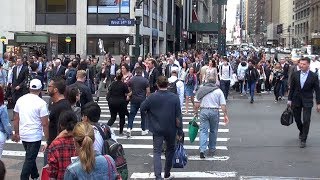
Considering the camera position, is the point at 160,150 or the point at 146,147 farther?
the point at 146,147

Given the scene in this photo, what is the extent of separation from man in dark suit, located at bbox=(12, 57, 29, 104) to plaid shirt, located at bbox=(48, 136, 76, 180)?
1053 cm

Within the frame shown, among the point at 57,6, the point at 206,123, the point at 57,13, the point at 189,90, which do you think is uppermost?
the point at 57,6

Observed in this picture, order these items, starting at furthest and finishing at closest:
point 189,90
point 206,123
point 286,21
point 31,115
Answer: point 286,21 → point 189,90 → point 206,123 → point 31,115

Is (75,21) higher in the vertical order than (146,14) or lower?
lower

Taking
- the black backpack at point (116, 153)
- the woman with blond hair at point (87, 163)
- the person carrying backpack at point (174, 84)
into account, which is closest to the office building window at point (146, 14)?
the person carrying backpack at point (174, 84)

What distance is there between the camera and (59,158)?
5445mm

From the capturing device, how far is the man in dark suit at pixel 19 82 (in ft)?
51.7

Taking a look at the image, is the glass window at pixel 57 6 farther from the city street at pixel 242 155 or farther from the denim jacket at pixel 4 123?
the denim jacket at pixel 4 123

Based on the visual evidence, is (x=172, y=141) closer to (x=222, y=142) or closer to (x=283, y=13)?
(x=222, y=142)

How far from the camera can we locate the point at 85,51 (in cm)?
4228

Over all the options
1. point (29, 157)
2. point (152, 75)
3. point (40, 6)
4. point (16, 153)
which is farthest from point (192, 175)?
point (40, 6)

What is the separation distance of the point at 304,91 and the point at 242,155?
6.83 feet

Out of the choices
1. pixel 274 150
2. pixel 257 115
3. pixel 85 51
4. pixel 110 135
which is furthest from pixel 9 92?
pixel 85 51

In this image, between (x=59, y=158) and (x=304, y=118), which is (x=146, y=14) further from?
(x=59, y=158)
